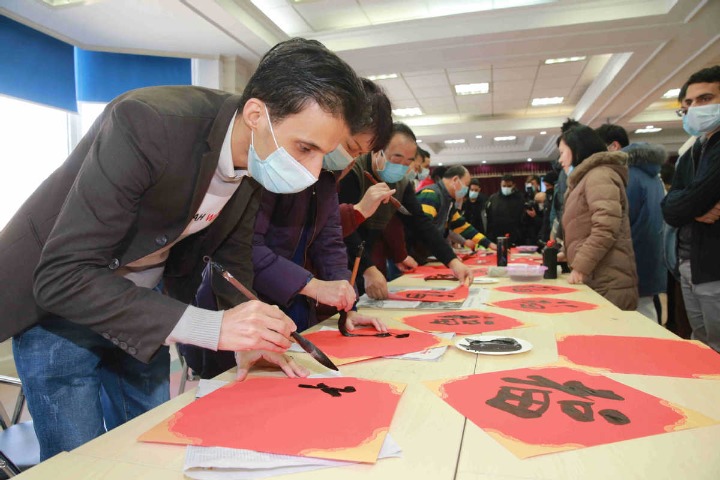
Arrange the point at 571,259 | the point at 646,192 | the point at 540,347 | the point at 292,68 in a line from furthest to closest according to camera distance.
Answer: the point at 646,192 < the point at 571,259 < the point at 540,347 < the point at 292,68

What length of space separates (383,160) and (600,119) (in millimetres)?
8028

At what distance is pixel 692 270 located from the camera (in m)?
1.96

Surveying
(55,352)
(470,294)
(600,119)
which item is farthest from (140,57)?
(600,119)

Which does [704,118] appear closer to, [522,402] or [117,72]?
[522,402]

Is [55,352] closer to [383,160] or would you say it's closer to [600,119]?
[383,160]

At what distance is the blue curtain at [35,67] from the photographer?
3984 millimetres

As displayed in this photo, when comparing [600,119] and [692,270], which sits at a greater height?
[600,119]

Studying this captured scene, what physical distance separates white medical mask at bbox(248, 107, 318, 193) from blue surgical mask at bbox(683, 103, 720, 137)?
1.84 m

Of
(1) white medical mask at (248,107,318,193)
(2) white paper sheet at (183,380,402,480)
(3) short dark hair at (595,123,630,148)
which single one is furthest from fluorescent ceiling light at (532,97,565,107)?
(2) white paper sheet at (183,380,402,480)

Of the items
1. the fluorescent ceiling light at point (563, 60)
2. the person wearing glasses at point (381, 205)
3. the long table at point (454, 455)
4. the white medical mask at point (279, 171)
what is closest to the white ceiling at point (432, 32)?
the fluorescent ceiling light at point (563, 60)

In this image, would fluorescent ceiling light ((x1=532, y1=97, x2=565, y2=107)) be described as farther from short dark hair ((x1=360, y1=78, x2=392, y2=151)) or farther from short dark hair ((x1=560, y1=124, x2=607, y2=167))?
short dark hair ((x1=360, y1=78, x2=392, y2=151))

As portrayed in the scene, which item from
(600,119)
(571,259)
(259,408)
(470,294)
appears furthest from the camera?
(600,119)

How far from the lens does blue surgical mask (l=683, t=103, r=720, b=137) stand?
200 cm

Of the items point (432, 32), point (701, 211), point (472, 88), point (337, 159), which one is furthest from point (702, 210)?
point (472, 88)
